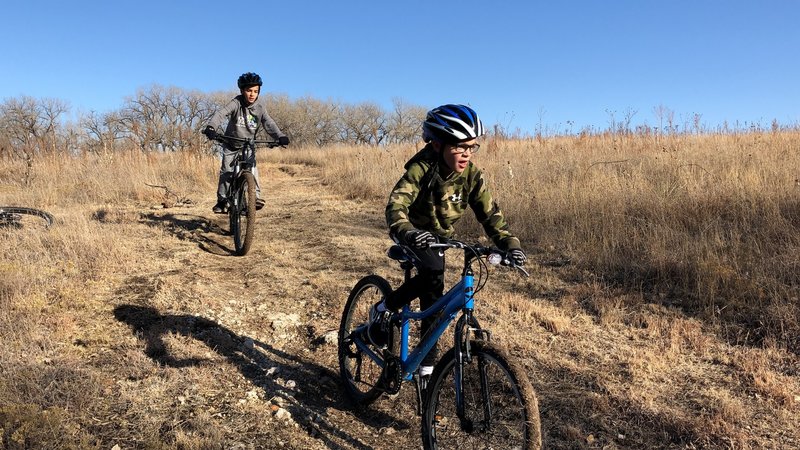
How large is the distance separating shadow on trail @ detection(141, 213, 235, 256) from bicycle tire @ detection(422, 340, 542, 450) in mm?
4712

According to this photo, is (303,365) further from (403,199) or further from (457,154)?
(457,154)

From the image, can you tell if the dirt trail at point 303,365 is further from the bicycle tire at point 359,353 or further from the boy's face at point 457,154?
the boy's face at point 457,154

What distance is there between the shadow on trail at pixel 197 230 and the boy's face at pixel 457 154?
15.1 ft

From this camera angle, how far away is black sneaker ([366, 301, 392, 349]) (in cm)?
309

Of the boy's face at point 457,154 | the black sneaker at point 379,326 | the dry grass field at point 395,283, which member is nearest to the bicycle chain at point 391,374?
the black sneaker at point 379,326

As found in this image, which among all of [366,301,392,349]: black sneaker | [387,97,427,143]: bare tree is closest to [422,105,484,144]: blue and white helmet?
[366,301,392,349]: black sneaker

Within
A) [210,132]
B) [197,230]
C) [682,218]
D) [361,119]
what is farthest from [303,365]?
[361,119]

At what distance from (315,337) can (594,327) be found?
2.43 meters

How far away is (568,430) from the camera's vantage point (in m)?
2.89

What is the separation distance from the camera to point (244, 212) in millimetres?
6488

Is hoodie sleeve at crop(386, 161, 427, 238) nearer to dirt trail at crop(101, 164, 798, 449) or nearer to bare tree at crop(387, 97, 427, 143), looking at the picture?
dirt trail at crop(101, 164, 798, 449)

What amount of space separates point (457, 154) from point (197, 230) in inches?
232

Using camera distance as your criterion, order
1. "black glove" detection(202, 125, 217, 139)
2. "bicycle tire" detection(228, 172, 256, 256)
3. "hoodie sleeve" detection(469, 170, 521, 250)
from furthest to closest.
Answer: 1. "black glove" detection(202, 125, 217, 139)
2. "bicycle tire" detection(228, 172, 256, 256)
3. "hoodie sleeve" detection(469, 170, 521, 250)

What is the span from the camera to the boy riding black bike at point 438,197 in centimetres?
256
